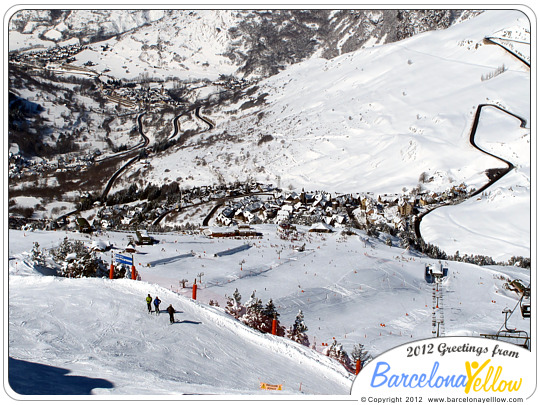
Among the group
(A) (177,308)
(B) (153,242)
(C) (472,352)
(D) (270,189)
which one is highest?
(C) (472,352)

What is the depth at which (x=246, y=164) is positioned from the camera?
336 ft

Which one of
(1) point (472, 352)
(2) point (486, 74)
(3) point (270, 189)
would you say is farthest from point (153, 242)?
(2) point (486, 74)

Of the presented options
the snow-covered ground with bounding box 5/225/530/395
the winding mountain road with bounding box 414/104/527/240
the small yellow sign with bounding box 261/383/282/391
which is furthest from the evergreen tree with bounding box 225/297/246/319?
the winding mountain road with bounding box 414/104/527/240

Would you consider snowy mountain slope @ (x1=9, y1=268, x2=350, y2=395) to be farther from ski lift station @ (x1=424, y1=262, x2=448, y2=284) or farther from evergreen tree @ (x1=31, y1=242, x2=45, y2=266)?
ski lift station @ (x1=424, y1=262, x2=448, y2=284)

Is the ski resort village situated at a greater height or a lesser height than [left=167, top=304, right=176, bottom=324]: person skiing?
lesser

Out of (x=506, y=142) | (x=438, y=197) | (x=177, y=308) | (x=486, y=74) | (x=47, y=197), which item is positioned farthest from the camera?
(x=486, y=74)

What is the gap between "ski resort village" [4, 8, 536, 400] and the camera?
16922 mm

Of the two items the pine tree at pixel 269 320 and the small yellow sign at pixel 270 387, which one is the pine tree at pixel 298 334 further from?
the small yellow sign at pixel 270 387

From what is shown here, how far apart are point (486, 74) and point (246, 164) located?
1878 inches

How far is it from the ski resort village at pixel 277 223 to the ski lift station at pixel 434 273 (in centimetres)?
12

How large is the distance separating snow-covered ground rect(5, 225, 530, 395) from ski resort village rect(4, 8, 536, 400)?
10cm

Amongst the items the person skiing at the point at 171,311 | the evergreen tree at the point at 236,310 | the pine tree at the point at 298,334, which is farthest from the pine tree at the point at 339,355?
the person skiing at the point at 171,311

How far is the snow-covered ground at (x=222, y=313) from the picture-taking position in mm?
15484

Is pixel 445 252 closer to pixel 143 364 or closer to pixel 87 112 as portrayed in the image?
pixel 143 364
